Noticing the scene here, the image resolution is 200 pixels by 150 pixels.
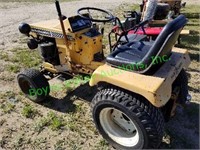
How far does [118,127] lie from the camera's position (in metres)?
3.38

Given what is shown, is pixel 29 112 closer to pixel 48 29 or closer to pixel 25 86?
pixel 25 86

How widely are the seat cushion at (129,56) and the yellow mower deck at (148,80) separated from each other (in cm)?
8

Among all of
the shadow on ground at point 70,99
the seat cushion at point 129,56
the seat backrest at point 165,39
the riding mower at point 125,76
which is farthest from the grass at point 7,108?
the seat backrest at point 165,39

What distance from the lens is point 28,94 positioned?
4.36 meters

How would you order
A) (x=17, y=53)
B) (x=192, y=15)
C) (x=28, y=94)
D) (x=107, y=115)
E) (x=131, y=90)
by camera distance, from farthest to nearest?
(x=192, y=15)
(x=17, y=53)
(x=28, y=94)
(x=107, y=115)
(x=131, y=90)

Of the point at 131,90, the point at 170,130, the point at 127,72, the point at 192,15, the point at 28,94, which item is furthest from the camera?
the point at 192,15

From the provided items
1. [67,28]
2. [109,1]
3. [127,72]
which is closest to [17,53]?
[67,28]

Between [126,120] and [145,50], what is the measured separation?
2.86 feet

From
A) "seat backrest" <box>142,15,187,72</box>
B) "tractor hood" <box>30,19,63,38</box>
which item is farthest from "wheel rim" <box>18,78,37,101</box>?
"seat backrest" <box>142,15,187,72</box>

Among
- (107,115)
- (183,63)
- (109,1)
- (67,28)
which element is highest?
(67,28)

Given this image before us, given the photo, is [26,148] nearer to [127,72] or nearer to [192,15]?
[127,72]

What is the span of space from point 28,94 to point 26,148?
1162mm

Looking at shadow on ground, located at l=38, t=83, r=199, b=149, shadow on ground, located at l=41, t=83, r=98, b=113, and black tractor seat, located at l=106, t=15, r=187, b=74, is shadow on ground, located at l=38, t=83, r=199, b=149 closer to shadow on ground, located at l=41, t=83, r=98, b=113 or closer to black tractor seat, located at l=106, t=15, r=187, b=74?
shadow on ground, located at l=41, t=83, r=98, b=113

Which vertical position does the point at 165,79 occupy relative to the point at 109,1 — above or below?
above
